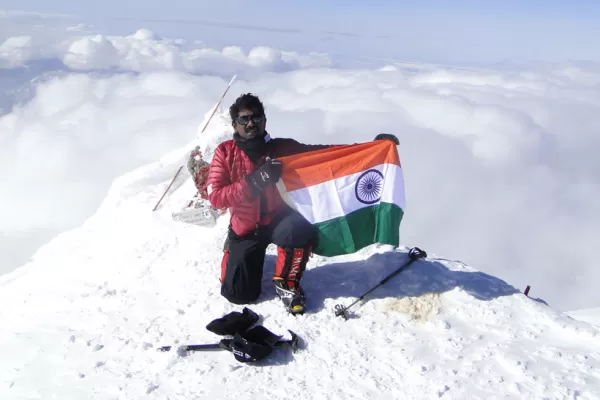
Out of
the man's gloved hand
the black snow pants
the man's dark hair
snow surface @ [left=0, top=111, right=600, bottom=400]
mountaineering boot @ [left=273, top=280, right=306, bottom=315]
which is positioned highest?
the man's dark hair

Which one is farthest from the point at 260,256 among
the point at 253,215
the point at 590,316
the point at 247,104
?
the point at 590,316

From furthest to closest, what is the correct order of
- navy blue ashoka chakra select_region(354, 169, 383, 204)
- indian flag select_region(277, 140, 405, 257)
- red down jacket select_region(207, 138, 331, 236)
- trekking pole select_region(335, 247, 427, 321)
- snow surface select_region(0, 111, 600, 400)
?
navy blue ashoka chakra select_region(354, 169, 383, 204), indian flag select_region(277, 140, 405, 257), trekking pole select_region(335, 247, 427, 321), red down jacket select_region(207, 138, 331, 236), snow surface select_region(0, 111, 600, 400)

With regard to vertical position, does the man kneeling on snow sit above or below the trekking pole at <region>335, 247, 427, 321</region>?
above

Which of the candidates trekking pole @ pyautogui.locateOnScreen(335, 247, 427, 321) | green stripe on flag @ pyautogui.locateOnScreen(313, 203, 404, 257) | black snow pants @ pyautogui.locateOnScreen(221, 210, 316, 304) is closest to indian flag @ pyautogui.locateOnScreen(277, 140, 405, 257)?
green stripe on flag @ pyautogui.locateOnScreen(313, 203, 404, 257)

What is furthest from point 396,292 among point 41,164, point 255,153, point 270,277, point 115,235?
point 41,164

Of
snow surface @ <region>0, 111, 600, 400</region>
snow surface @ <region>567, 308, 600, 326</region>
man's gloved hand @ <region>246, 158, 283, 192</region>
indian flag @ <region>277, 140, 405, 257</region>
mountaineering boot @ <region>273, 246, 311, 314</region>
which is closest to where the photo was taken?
snow surface @ <region>0, 111, 600, 400</region>

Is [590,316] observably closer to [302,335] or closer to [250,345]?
[302,335]

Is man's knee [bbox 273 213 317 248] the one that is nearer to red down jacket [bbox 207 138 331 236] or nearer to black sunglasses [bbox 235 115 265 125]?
red down jacket [bbox 207 138 331 236]
